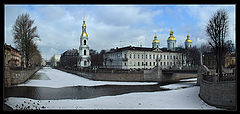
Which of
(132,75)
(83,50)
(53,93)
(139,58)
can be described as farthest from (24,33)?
(83,50)

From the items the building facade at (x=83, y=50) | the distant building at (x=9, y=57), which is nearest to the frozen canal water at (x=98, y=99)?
the distant building at (x=9, y=57)

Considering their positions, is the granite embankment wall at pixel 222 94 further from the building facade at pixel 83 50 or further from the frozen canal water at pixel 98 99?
the building facade at pixel 83 50

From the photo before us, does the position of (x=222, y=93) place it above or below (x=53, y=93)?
above

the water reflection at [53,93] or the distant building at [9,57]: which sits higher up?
the distant building at [9,57]

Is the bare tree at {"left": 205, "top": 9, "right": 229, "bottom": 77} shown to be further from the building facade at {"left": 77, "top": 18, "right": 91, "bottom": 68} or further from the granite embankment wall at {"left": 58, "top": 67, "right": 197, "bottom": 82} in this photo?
the building facade at {"left": 77, "top": 18, "right": 91, "bottom": 68}

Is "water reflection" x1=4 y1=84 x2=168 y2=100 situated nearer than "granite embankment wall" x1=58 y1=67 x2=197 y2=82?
Yes

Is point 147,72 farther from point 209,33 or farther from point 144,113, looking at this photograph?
point 144,113

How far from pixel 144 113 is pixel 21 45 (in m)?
37.5

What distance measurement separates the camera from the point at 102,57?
86.6m

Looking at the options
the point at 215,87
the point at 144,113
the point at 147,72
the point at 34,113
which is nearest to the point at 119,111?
the point at 144,113

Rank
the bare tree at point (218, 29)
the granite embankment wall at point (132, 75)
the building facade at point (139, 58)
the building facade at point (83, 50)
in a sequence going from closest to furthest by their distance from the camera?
the bare tree at point (218, 29) < the granite embankment wall at point (132, 75) < the building facade at point (139, 58) < the building facade at point (83, 50)

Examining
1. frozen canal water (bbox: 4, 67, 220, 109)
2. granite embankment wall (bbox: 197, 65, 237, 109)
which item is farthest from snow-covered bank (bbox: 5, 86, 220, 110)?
granite embankment wall (bbox: 197, 65, 237, 109)

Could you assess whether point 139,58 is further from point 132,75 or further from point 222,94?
point 222,94
